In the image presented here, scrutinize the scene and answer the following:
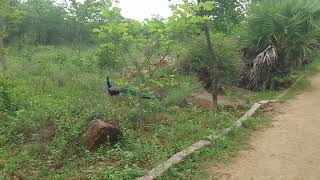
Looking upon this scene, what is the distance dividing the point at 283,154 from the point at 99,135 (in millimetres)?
2772

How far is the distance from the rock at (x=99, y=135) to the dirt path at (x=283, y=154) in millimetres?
1615

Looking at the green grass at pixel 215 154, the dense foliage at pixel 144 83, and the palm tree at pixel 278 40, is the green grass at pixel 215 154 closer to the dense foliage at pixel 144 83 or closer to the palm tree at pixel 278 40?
the dense foliage at pixel 144 83

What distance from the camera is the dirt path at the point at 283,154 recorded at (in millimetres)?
5238

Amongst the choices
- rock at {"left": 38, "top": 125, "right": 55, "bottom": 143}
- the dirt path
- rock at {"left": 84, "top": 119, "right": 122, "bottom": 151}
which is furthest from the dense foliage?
the dirt path

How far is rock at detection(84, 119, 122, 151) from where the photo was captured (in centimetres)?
598

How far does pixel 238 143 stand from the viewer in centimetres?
645

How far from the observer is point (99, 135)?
236 inches

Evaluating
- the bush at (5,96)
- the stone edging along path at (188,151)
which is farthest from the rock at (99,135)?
the bush at (5,96)

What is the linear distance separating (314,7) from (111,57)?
21.0 ft

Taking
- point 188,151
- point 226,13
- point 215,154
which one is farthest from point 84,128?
point 226,13

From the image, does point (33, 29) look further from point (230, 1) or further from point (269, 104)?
point (269, 104)

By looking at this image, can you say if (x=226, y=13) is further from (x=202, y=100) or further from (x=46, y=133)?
A: (x=46, y=133)

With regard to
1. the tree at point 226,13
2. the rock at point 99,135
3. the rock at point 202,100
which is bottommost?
the rock at point 99,135

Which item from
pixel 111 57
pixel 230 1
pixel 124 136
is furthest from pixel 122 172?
pixel 230 1
